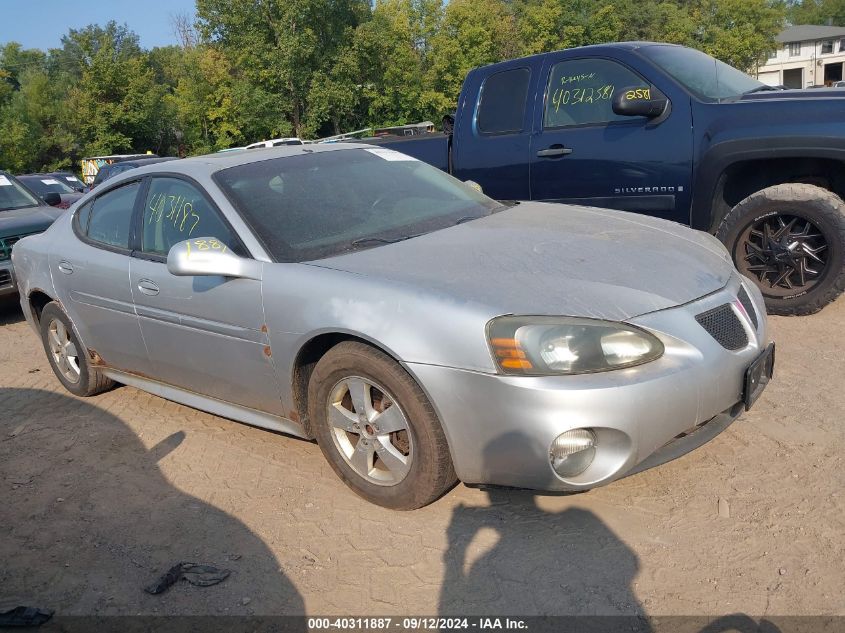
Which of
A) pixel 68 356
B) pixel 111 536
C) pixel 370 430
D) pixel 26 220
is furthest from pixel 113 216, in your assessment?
pixel 26 220

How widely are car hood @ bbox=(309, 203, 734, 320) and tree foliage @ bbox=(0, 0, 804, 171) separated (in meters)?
40.9

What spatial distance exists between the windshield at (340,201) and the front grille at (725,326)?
1.42 metres

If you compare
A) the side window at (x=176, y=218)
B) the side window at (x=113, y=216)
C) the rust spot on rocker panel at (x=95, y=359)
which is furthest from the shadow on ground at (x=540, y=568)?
the rust spot on rocker panel at (x=95, y=359)

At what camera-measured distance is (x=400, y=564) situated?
120 inches

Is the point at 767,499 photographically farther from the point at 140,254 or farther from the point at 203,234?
the point at 140,254

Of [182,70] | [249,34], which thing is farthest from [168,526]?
[182,70]

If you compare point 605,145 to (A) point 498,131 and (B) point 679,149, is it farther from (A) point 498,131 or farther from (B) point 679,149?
(A) point 498,131

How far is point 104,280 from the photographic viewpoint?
4578 millimetres

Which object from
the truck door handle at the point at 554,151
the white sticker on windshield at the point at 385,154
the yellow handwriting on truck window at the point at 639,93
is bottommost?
the truck door handle at the point at 554,151

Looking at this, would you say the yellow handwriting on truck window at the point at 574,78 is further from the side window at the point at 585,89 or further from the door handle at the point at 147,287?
the door handle at the point at 147,287

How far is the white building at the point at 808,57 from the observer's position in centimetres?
7844

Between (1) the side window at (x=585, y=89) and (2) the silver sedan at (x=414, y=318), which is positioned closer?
(2) the silver sedan at (x=414, y=318)

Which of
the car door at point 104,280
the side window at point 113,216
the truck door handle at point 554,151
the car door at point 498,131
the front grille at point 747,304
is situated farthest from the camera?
the car door at point 498,131

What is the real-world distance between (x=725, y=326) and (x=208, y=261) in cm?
226
